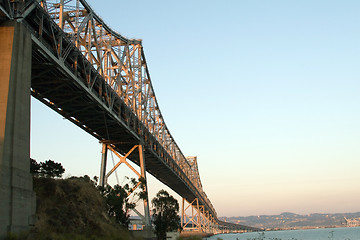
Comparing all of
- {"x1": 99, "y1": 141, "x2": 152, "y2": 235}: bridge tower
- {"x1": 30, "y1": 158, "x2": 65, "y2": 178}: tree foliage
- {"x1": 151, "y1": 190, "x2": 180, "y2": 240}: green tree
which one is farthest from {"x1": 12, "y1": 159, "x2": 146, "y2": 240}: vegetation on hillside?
{"x1": 151, "y1": 190, "x2": 180, "y2": 240}: green tree

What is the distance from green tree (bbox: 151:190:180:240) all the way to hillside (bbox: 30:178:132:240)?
19673mm

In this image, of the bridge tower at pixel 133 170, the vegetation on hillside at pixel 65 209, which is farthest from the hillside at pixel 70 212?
the bridge tower at pixel 133 170

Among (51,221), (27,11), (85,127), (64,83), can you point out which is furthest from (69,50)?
(85,127)

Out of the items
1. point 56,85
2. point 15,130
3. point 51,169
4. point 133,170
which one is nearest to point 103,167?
point 133,170

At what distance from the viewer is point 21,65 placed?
21.4 metres

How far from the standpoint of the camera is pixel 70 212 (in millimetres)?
27672

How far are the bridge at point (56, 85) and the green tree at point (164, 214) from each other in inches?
258

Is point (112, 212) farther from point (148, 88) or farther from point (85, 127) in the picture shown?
point (148, 88)

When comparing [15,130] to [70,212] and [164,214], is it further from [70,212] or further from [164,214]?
[164,214]

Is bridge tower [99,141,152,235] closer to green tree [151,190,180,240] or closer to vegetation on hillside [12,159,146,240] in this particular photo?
green tree [151,190,180,240]

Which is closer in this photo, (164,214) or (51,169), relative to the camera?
(51,169)

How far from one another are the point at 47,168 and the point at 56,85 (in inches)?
273

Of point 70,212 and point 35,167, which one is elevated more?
point 35,167

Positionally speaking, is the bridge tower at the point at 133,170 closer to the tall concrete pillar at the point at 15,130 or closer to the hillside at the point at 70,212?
the hillside at the point at 70,212
